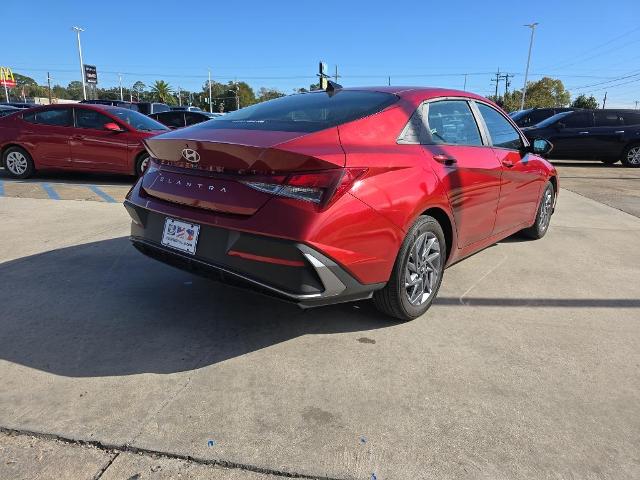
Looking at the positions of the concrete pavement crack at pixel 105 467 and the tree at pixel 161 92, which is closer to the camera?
the concrete pavement crack at pixel 105 467

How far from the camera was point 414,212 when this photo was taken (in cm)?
311

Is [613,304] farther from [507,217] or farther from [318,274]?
[318,274]

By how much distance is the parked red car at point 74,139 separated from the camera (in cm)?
882

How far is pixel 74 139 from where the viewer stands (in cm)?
884

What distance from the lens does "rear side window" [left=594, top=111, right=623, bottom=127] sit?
1443cm

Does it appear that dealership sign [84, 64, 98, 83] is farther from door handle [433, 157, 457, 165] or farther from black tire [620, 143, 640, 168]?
door handle [433, 157, 457, 165]

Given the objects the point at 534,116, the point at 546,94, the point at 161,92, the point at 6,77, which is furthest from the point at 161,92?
the point at 534,116

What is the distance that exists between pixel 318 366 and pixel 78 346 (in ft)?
4.66

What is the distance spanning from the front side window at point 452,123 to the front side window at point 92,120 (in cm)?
693

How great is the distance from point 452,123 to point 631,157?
45.1 ft

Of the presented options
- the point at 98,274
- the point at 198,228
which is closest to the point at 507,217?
the point at 198,228

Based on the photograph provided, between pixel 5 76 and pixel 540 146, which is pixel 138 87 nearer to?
pixel 5 76

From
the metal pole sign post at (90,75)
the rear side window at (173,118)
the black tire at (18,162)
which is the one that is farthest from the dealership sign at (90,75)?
the black tire at (18,162)

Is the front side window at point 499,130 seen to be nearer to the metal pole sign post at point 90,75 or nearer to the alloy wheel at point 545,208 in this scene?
the alloy wheel at point 545,208
